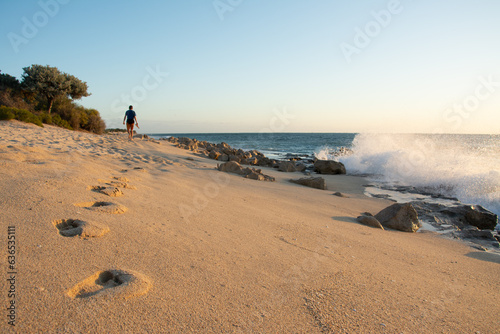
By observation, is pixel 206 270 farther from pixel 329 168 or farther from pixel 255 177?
pixel 329 168

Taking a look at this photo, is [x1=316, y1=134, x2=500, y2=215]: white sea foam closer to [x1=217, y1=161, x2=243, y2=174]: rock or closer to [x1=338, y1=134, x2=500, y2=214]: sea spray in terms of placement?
[x1=338, y1=134, x2=500, y2=214]: sea spray

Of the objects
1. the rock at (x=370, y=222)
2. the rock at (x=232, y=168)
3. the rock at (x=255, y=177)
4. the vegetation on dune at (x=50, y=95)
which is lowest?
the rock at (x=370, y=222)

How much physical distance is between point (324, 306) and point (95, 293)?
1.30 metres

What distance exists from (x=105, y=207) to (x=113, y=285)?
1259mm

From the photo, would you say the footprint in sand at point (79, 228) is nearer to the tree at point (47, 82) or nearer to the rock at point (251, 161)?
the rock at point (251, 161)

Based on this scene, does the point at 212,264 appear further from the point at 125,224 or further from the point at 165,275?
the point at 125,224

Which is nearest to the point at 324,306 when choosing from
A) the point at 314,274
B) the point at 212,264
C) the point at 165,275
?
the point at 314,274

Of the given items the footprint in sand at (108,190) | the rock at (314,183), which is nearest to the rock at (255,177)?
the rock at (314,183)

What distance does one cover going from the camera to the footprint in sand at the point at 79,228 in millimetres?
2100

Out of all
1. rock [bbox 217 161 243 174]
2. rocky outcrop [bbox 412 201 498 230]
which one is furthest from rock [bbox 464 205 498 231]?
rock [bbox 217 161 243 174]

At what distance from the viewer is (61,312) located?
1349 millimetres

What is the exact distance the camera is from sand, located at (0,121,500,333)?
1.47m

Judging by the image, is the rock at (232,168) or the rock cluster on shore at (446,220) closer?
the rock cluster on shore at (446,220)

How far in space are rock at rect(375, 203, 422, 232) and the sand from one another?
1.50 feet
